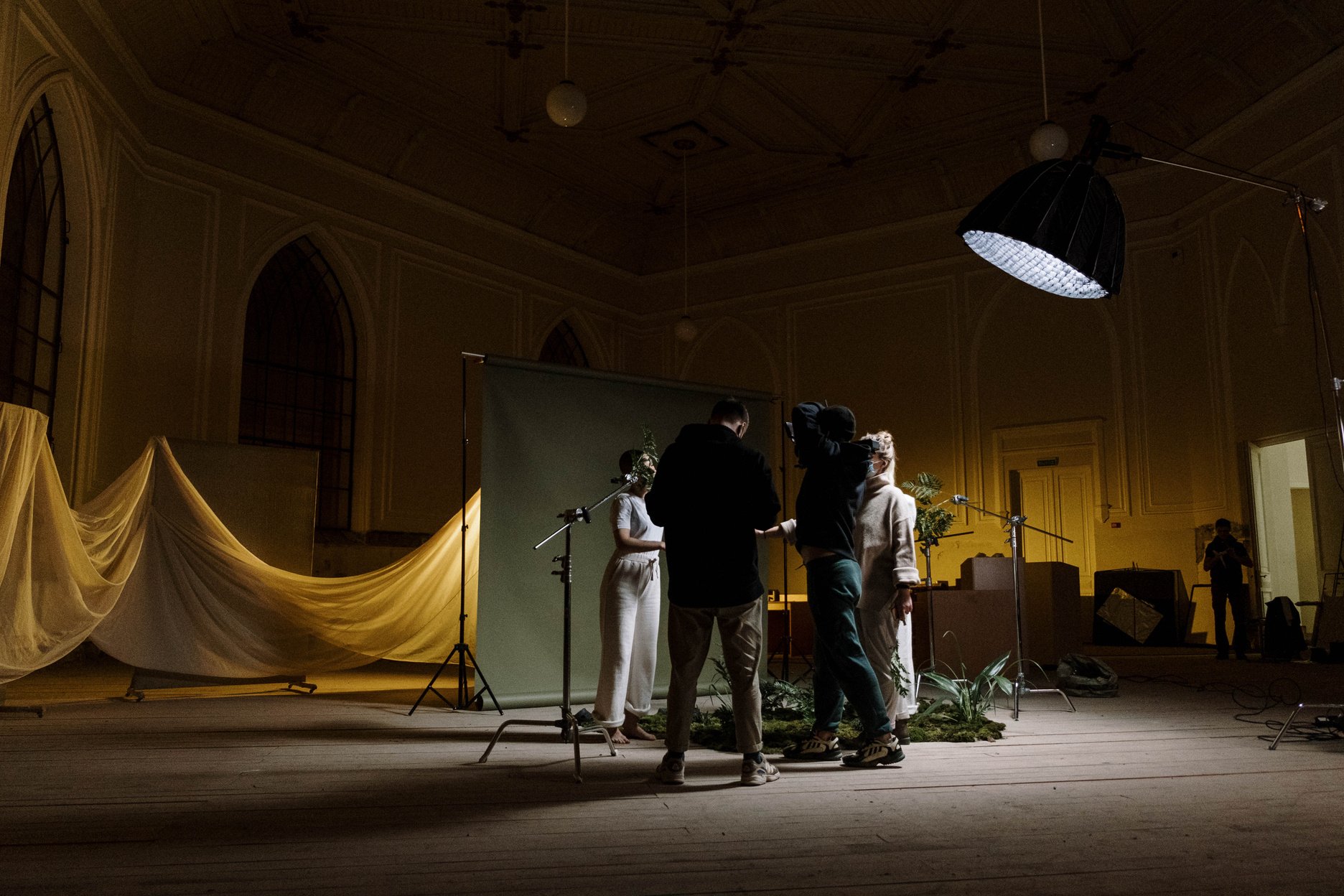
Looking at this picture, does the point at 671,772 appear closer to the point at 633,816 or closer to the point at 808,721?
the point at 633,816

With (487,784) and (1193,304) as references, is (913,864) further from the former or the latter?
(1193,304)

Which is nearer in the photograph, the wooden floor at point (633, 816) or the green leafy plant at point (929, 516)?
the wooden floor at point (633, 816)

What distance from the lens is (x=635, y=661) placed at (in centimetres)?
492

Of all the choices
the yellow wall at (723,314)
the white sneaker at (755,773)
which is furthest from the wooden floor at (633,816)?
the yellow wall at (723,314)

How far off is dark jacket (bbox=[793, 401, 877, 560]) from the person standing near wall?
6936 mm

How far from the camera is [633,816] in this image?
305cm

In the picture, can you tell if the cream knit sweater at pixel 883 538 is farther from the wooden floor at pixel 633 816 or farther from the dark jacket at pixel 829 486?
the wooden floor at pixel 633 816

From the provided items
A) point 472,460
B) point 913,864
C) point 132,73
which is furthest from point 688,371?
point 913,864

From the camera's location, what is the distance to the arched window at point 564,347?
13.4m

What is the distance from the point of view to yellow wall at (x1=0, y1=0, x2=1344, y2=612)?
8.56 metres

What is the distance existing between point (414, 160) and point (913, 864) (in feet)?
34.5

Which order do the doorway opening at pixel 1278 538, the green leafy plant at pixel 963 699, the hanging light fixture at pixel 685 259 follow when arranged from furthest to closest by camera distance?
the hanging light fixture at pixel 685 259 < the doorway opening at pixel 1278 538 < the green leafy plant at pixel 963 699

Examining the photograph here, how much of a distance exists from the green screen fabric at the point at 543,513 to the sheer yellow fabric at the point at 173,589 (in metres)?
0.88

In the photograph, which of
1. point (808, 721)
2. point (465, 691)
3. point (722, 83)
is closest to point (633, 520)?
point (808, 721)
